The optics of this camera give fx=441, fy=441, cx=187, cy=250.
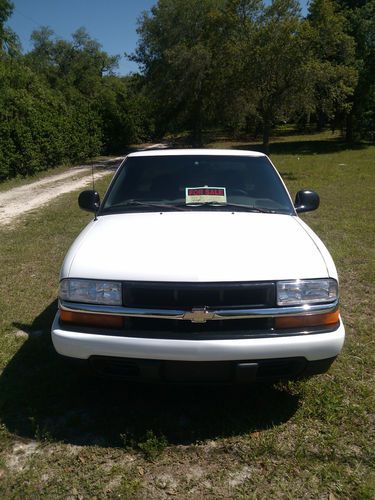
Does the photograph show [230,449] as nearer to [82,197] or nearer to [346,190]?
[82,197]

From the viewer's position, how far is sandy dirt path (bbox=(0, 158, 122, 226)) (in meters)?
10.8

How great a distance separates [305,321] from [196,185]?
5.57 ft

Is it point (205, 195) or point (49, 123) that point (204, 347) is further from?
point (49, 123)

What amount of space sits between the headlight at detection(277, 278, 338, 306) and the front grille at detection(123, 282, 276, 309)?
0.20ft

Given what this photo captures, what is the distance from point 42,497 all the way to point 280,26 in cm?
1593

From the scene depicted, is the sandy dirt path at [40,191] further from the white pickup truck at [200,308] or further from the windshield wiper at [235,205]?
the white pickup truck at [200,308]

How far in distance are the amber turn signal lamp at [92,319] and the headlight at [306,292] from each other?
0.94 m

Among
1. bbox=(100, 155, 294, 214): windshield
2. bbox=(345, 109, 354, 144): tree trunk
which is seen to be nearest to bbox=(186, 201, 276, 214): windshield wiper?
bbox=(100, 155, 294, 214): windshield

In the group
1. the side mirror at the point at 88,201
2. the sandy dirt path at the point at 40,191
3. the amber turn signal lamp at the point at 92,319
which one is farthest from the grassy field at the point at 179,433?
the sandy dirt path at the point at 40,191

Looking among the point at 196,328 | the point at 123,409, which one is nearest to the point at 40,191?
the point at 123,409

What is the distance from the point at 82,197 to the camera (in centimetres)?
404

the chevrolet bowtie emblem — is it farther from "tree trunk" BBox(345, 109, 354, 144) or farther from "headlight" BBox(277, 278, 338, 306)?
"tree trunk" BBox(345, 109, 354, 144)

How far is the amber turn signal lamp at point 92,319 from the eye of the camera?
2.57 metres

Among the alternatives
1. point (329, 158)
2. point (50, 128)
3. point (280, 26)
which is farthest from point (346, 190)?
point (50, 128)
